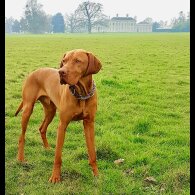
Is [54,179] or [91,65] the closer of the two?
[91,65]

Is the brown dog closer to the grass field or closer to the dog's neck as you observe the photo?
the dog's neck

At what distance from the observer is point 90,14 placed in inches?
5325

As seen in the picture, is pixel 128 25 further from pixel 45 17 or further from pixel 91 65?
pixel 91 65

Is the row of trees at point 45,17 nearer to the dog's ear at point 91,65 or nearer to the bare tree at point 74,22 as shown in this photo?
the bare tree at point 74,22

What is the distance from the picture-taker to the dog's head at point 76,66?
15.6 ft

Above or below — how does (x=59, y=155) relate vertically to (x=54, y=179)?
above

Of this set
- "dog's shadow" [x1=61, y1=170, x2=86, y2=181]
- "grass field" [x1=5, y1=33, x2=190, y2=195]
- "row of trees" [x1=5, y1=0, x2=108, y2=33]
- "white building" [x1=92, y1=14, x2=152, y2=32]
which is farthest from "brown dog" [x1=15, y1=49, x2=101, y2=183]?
"white building" [x1=92, y1=14, x2=152, y2=32]

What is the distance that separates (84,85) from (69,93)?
265mm

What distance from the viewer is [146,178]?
5387mm

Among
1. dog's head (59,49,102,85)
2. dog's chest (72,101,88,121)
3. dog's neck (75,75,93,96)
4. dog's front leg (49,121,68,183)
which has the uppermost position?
dog's head (59,49,102,85)

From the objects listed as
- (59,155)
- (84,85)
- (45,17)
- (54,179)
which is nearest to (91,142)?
(59,155)

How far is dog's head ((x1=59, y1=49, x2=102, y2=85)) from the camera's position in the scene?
187 inches

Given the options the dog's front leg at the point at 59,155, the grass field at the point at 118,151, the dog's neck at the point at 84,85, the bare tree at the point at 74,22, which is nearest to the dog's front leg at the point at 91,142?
the grass field at the point at 118,151
